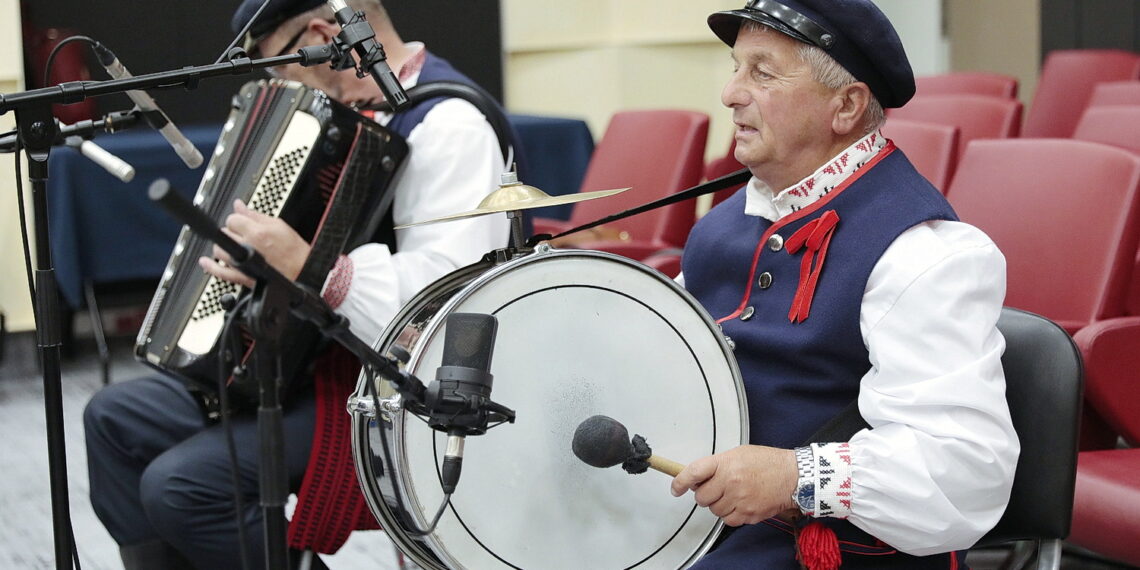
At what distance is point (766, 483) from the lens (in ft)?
4.71

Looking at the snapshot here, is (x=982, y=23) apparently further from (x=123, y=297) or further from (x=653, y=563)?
(x=653, y=563)

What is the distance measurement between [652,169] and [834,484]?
2505mm

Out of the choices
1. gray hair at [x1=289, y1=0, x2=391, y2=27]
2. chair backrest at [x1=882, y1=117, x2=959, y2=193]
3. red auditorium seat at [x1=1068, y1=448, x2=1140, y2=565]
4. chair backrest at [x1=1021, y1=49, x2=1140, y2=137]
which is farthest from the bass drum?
chair backrest at [x1=1021, y1=49, x2=1140, y2=137]

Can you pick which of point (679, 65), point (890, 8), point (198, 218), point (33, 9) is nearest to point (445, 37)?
point (679, 65)

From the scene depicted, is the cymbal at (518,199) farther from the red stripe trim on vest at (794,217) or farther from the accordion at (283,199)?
the accordion at (283,199)

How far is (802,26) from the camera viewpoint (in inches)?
60.2

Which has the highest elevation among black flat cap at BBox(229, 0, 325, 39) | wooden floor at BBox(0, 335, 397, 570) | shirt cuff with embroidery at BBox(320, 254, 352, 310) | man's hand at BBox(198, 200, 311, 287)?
black flat cap at BBox(229, 0, 325, 39)

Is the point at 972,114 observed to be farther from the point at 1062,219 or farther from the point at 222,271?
the point at 222,271

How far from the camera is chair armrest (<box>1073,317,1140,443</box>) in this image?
211 cm

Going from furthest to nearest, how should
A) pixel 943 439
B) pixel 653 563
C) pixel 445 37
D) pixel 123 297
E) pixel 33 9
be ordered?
1. pixel 445 37
2. pixel 33 9
3. pixel 123 297
4. pixel 653 563
5. pixel 943 439

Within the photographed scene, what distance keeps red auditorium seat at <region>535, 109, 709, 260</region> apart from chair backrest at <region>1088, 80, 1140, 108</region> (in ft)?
4.74

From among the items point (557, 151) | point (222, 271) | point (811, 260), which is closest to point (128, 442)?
point (222, 271)

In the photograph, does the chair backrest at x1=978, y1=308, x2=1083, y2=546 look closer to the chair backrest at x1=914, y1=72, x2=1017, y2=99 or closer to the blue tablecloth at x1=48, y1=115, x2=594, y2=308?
the blue tablecloth at x1=48, y1=115, x2=594, y2=308

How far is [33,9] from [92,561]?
138 inches
